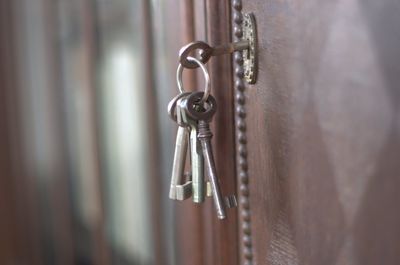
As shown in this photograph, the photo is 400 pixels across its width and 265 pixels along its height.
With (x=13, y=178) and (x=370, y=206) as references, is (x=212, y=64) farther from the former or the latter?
(x=13, y=178)

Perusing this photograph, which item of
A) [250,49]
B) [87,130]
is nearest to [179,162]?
[250,49]

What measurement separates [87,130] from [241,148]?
0.32 metres

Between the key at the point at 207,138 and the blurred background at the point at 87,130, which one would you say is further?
the blurred background at the point at 87,130

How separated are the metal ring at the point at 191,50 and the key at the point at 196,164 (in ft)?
0.12

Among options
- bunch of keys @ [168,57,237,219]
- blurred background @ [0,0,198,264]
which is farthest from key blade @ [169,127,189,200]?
blurred background @ [0,0,198,264]

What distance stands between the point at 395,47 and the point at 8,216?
28.6 inches

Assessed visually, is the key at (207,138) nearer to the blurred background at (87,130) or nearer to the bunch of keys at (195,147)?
the bunch of keys at (195,147)

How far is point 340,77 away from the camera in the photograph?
348 millimetres

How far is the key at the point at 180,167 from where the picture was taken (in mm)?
416

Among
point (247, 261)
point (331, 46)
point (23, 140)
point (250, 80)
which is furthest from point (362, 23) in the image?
point (23, 140)

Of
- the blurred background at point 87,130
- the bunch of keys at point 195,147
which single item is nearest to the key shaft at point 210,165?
the bunch of keys at point 195,147

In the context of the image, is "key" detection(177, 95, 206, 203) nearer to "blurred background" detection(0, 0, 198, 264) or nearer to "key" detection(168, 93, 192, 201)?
"key" detection(168, 93, 192, 201)

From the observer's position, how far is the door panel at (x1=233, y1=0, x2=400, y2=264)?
12.6 inches

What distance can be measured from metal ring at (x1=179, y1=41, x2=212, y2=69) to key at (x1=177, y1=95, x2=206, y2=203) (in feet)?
0.12
